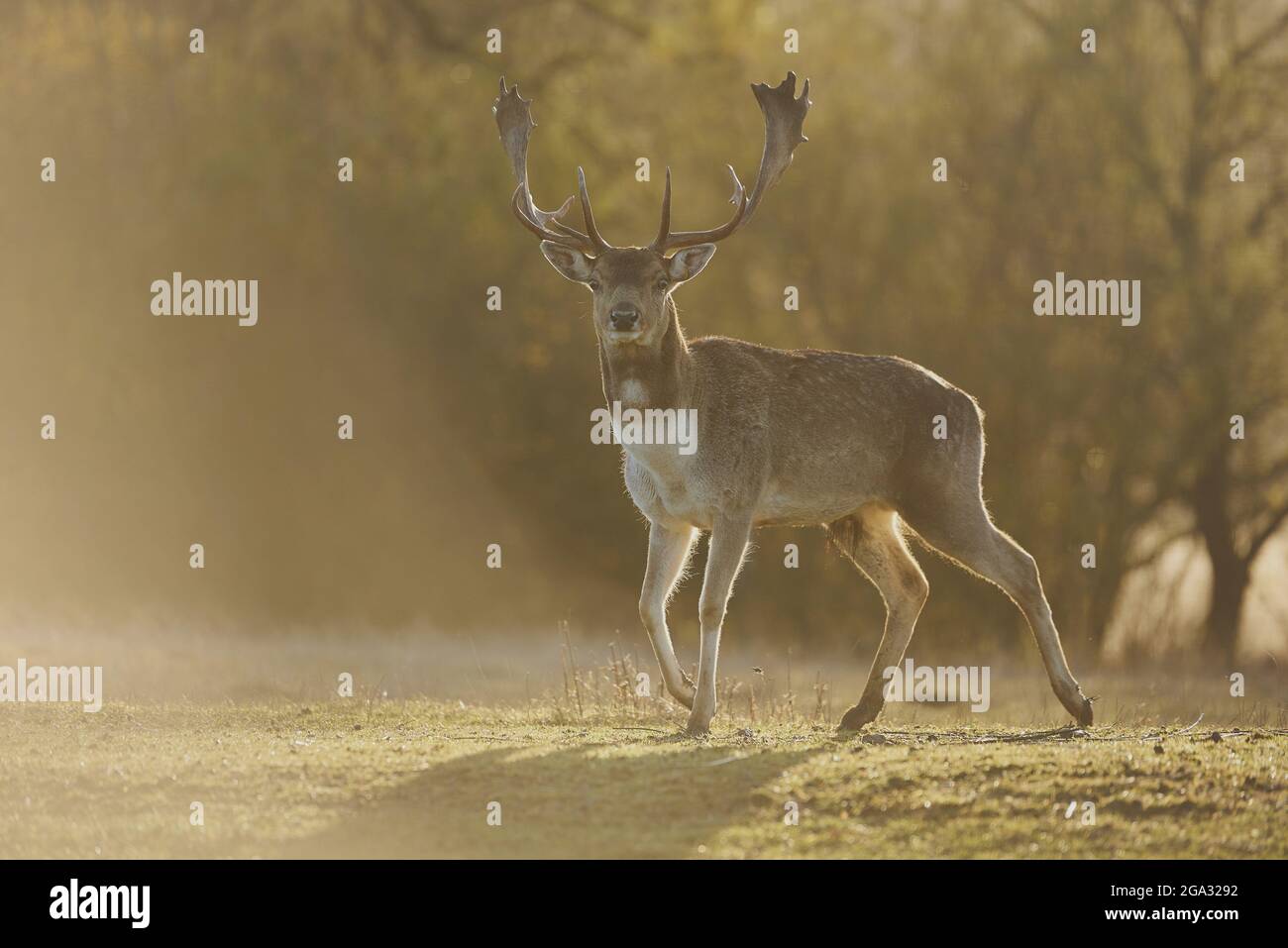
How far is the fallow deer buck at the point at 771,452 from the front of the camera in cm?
1266

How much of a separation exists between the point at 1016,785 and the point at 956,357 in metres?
16.3

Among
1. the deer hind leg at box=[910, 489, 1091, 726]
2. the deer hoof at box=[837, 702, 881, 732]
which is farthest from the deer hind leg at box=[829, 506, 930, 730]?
the deer hind leg at box=[910, 489, 1091, 726]

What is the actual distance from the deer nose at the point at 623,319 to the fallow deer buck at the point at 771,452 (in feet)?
0.03

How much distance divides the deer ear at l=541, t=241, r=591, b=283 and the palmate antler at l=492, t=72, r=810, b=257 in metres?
0.07

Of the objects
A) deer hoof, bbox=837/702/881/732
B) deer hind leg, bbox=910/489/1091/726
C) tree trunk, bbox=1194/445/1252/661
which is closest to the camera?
deer hind leg, bbox=910/489/1091/726

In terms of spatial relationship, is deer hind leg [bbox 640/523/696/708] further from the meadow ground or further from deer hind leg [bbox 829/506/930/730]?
deer hind leg [bbox 829/506/930/730]

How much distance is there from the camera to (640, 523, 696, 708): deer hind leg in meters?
13.1

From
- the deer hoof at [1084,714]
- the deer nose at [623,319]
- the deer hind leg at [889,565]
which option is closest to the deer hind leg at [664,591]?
the deer hind leg at [889,565]

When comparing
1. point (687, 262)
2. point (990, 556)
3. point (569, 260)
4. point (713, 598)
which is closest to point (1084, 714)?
point (990, 556)

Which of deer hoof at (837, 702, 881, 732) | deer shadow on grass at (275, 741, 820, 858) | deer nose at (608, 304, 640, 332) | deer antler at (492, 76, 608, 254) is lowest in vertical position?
deer shadow on grass at (275, 741, 820, 858)

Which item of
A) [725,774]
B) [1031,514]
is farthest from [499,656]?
[725,774]

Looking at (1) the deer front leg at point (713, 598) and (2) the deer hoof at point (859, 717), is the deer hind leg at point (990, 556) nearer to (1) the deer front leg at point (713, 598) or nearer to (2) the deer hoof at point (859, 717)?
(2) the deer hoof at point (859, 717)
